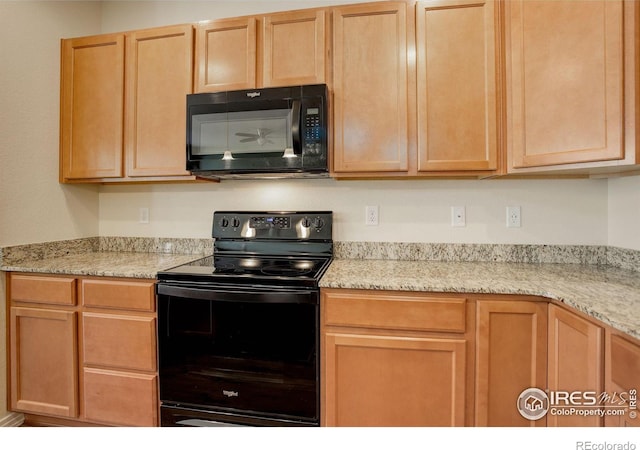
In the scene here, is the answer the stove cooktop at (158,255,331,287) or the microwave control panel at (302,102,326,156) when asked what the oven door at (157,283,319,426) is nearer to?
the stove cooktop at (158,255,331,287)

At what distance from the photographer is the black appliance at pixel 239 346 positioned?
148 centimetres

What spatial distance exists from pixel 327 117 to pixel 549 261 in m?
1.42

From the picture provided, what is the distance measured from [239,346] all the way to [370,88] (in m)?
1.40

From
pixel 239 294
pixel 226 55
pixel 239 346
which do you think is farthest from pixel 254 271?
pixel 226 55

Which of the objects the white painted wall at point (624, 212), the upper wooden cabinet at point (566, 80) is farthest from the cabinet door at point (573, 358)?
the white painted wall at point (624, 212)

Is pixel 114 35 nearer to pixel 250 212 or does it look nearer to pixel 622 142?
pixel 250 212

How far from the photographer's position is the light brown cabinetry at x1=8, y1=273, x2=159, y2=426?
163cm

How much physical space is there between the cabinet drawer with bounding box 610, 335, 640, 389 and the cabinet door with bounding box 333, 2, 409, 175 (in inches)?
41.4

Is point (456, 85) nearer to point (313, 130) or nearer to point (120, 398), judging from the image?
point (313, 130)

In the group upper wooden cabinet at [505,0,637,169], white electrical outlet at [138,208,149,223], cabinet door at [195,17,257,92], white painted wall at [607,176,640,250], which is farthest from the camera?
white electrical outlet at [138,208,149,223]

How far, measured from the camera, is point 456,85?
1646 millimetres

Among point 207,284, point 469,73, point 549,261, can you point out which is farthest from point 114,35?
point 549,261

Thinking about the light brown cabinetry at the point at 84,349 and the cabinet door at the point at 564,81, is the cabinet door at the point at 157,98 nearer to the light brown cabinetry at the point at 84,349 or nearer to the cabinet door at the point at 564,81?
the light brown cabinetry at the point at 84,349

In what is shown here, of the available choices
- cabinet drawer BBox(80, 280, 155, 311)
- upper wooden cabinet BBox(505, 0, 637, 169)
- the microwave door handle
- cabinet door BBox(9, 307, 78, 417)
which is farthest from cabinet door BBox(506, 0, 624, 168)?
cabinet door BBox(9, 307, 78, 417)
